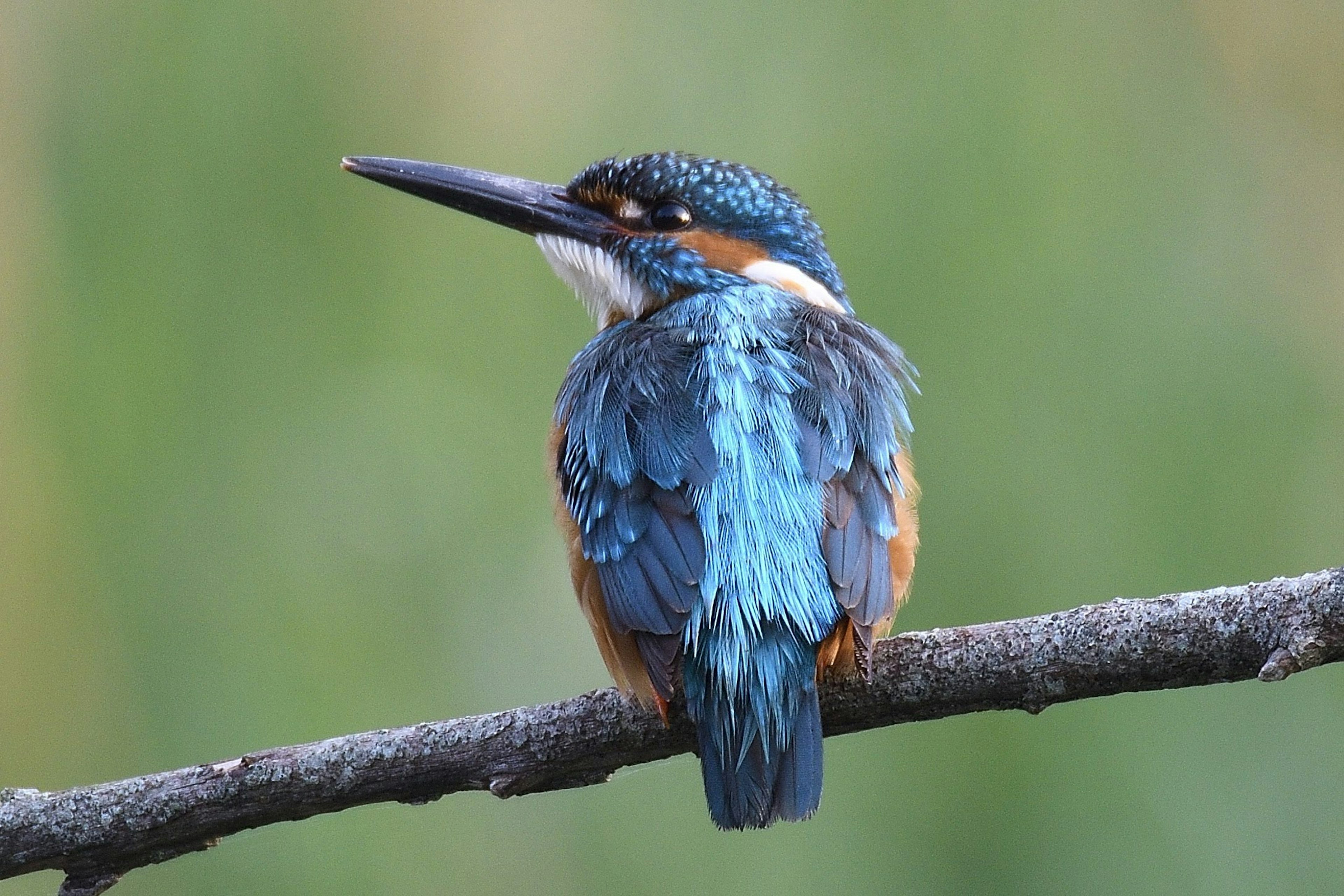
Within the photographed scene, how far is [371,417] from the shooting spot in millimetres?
2906

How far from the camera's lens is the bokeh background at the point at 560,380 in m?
2.54

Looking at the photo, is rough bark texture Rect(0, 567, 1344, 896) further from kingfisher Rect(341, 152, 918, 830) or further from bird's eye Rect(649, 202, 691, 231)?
bird's eye Rect(649, 202, 691, 231)

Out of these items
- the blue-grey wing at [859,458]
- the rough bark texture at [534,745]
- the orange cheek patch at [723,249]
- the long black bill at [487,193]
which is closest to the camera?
the rough bark texture at [534,745]

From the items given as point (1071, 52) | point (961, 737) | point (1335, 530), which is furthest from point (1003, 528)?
point (1071, 52)

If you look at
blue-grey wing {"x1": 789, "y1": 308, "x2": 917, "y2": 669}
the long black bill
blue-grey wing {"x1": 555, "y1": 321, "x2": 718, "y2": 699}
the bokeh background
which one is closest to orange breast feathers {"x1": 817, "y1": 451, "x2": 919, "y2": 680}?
blue-grey wing {"x1": 789, "y1": 308, "x2": 917, "y2": 669}

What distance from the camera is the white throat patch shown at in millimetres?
2195

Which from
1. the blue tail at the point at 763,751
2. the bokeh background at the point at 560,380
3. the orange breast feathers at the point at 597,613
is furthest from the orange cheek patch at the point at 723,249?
the blue tail at the point at 763,751

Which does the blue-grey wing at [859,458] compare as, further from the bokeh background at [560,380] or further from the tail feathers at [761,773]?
the bokeh background at [560,380]

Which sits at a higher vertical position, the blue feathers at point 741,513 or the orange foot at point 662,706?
the blue feathers at point 741,513

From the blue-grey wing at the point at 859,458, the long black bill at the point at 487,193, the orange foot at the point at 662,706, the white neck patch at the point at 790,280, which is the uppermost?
the long black bill at the point at 487,193

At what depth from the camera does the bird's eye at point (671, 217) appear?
220cm

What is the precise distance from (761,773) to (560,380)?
160 cm

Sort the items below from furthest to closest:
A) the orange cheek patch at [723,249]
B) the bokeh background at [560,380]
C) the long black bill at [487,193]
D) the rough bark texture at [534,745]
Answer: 1. the bokeh background at [560,380]
2. the long black bill at [487,193]
3. the orange cheek patch at [723,249]
4. the rough bark texture at [534,745]

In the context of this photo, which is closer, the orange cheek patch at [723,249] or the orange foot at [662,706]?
the orange foot at [662,706]
